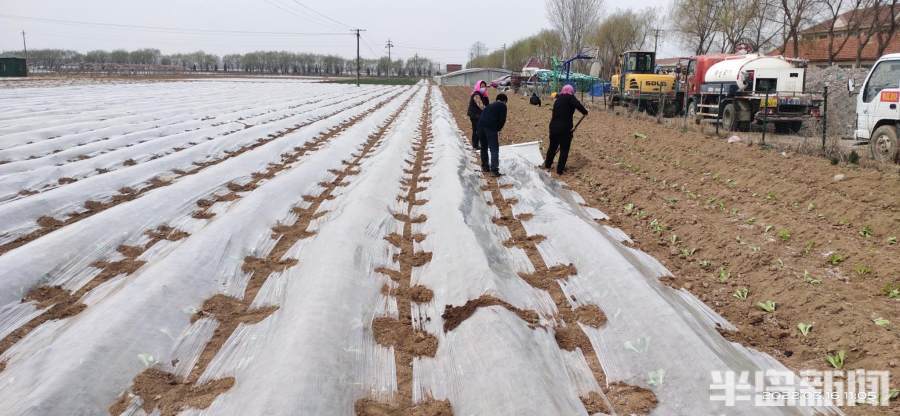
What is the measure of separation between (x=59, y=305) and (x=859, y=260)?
633cm

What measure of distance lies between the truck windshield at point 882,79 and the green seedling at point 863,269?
5776 mm

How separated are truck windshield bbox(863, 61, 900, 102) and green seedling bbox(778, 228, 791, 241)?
5.09 metres

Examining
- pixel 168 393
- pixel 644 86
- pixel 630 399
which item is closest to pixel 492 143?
pixel 630 399

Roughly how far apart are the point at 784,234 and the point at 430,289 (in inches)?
149

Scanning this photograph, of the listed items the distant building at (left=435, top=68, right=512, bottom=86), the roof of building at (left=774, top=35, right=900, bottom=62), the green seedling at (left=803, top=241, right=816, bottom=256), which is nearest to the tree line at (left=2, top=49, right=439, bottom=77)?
the distant building at (left=435, top=68, right=512, bottom=86)

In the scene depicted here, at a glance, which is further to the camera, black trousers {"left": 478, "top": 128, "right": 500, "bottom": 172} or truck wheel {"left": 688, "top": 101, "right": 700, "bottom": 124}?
truck wheel {"left": 688, "top": 101, "right": 700, "bottom": 124}

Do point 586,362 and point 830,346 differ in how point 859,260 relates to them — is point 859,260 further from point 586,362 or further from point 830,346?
point 586,362

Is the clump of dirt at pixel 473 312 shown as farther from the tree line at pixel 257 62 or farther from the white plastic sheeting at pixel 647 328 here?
the tree line at pixel 257 62

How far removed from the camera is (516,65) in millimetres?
94312

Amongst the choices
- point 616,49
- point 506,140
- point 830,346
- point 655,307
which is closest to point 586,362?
point 655,307

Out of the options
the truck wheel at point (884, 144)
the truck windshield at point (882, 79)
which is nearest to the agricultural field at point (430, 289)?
the truck wheel at point (884, 144)

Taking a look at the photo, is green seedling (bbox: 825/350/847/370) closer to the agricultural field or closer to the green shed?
the agricultural field

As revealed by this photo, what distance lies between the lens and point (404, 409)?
276 centimetres

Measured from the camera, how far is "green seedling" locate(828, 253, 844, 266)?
4.65m
